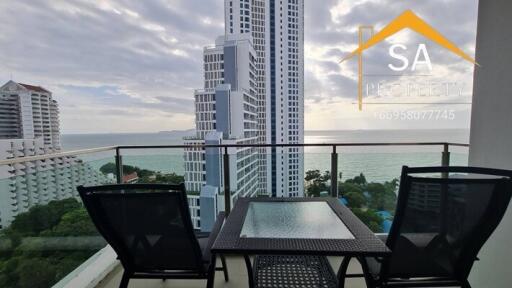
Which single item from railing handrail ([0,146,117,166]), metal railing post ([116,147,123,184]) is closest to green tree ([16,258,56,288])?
railing handrail ([0,146,117,166])

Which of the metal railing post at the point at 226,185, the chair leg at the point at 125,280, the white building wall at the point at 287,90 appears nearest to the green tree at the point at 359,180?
the white building wall at the point at 287,90

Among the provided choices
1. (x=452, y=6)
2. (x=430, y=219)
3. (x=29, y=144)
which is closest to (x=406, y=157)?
(x=430, y=219)

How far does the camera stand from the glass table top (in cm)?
144

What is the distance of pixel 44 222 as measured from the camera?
2166mm

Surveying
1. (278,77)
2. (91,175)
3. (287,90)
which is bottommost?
(91,175)

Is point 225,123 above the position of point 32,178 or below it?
above

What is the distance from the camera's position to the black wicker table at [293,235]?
1.23 meters

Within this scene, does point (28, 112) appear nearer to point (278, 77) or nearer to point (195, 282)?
point (195, 282)

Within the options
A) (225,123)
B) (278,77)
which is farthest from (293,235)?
(278,77)

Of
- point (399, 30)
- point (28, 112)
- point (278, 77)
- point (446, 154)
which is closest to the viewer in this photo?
point (446, 154)

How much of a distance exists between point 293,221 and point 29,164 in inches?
80.8

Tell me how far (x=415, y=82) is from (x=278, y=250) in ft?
15.0

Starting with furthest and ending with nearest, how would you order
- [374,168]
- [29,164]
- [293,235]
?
[374,168] < [29,164] < [293,235]

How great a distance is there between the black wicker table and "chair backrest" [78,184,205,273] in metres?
0.28
